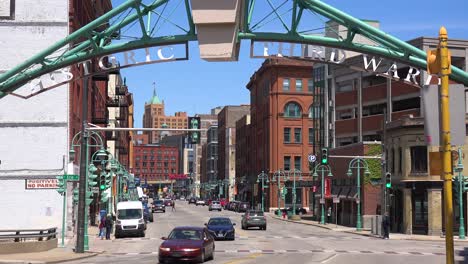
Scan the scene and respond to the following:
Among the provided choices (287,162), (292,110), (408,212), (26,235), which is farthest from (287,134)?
(26,235)

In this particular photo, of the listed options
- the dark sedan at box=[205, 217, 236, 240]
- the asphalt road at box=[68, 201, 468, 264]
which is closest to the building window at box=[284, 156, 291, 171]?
the asphalt road at box=[68, 201, 468, 264]

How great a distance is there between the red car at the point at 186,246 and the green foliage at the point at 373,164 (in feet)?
113

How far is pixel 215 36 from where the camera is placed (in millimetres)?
17484

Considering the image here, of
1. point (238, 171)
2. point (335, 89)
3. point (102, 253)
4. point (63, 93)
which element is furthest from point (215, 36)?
point (238, 171)

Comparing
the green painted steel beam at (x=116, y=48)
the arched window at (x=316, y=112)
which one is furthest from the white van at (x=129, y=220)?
the arched window at (x=316, y=112)

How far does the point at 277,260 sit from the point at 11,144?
2419 cm

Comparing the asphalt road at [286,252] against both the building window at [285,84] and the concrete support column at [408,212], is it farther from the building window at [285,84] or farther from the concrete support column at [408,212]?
the building window at [285,84]

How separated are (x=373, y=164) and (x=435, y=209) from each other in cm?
1232

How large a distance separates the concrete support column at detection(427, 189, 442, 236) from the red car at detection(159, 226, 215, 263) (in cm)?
2636

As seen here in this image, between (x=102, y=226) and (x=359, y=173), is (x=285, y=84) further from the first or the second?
(x=102, y=226)

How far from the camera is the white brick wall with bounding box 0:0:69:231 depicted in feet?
148

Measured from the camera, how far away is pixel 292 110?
364 feet

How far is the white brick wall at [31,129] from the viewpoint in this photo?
45.2 metres

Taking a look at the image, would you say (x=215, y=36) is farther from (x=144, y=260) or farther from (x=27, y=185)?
(x=27, y=185)
